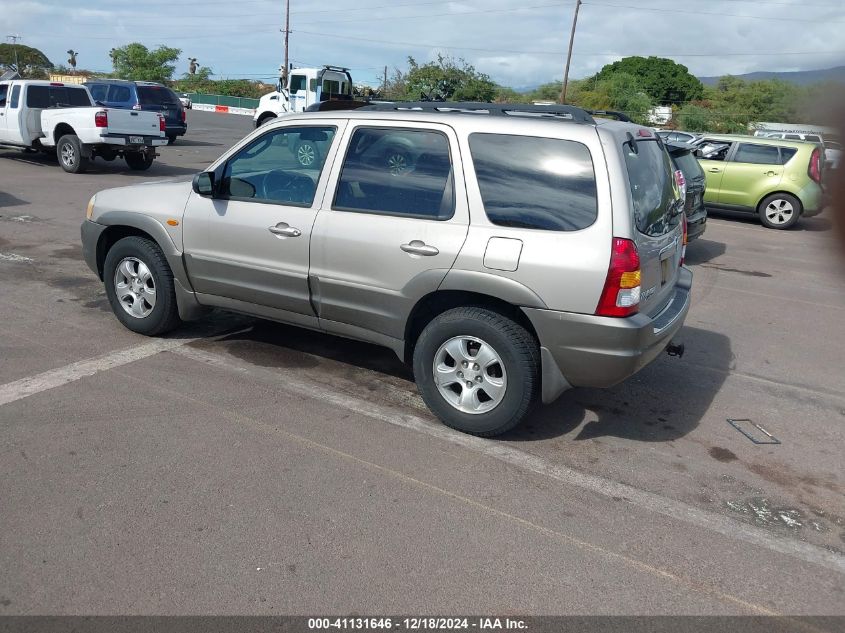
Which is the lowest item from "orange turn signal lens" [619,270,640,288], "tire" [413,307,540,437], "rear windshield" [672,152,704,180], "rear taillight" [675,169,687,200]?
"tire" [413,307,540,437]

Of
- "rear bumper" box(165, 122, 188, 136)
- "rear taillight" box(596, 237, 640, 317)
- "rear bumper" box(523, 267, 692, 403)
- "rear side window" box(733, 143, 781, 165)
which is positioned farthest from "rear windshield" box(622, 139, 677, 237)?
"rear bumper" box(165, 122, 188, 136)

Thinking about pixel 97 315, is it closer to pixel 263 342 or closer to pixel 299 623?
pixel 263 342

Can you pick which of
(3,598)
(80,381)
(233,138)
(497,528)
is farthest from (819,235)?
(233,138)

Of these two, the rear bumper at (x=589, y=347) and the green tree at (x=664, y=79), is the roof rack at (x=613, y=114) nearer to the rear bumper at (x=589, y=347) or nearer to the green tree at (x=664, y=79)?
the rear bumper at (x=589, y=347)

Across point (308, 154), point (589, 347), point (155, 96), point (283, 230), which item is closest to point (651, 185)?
point (589, 347)

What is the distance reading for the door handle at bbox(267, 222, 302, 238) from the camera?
201 inches

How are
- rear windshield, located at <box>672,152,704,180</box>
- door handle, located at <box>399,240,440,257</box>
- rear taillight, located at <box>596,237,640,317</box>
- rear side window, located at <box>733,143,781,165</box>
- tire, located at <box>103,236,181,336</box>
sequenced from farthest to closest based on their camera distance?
rear side window, located at <box>733,143,781,165</box> → rear windshield, located at <box>672,152,704,180</box> → tire, located at <box>103,236,181,336</box> → door handle, located at <box>399,240,440,257</box> → rear taillight, located at <box>596,237,640,317</box>

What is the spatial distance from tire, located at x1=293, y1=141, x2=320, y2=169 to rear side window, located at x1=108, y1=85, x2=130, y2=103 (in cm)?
1933

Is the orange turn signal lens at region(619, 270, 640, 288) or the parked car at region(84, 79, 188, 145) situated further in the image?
the parked car at region(84, 79, 188, 145)

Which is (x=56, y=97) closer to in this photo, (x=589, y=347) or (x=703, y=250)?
(x=703, y=250)

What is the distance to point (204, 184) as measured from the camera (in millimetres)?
5375

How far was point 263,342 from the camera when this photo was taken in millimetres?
6145

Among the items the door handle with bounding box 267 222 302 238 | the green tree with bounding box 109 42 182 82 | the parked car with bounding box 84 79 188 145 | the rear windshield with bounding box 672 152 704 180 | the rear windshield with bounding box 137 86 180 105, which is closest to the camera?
the door handle with bounding box 267 222 302 238

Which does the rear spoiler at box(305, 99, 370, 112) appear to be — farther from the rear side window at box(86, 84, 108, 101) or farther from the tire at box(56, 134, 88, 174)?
the rear side window at box(86, 84, 108, 101)
